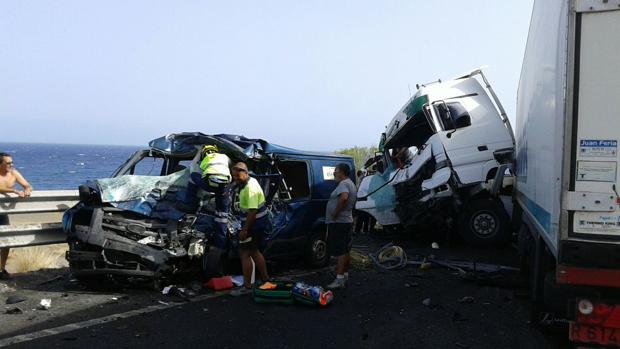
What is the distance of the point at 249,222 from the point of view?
7.39 m

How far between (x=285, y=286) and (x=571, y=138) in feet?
12.8

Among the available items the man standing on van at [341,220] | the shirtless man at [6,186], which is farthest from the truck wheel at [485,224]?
the shirtless man at [6,186]

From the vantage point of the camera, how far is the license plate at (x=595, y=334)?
168 inches

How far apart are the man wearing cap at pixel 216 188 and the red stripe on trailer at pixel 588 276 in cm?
449

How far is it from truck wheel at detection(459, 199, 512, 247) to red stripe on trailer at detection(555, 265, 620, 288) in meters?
7.46

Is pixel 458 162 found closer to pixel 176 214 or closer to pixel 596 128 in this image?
pixel 176 214

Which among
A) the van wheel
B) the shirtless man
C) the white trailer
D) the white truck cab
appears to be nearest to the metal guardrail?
the shirtless man

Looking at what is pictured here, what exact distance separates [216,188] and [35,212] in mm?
2407

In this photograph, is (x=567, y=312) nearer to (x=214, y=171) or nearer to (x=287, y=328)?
(x=287, y=328)

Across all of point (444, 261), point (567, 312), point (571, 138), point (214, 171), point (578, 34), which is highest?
point (578, 34)

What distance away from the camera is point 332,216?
8117 millimetres

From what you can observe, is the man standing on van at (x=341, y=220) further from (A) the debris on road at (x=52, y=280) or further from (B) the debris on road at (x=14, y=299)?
(B) the debris on road at (x=14, y=299)

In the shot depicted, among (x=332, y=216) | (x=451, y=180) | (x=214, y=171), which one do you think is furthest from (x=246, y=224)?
(x=451, y=180)

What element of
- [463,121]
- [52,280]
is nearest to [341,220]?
[52,280]
